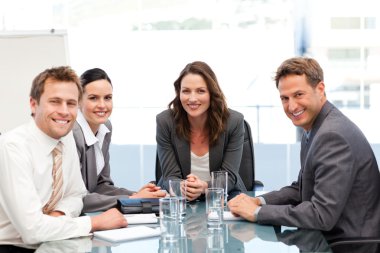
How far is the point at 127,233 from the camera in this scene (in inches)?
95.7

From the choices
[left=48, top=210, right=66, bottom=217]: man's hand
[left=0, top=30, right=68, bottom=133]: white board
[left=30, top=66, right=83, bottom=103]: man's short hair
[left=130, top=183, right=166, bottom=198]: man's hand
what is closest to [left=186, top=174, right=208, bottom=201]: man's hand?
[left=130, top=183, right=166, bottom=198]: man's hand

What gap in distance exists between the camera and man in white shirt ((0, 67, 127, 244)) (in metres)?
2.38

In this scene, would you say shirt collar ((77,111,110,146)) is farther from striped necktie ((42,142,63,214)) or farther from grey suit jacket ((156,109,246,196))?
striped necktie ((42,142,63,214))

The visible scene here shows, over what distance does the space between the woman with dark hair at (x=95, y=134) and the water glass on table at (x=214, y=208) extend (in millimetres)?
775

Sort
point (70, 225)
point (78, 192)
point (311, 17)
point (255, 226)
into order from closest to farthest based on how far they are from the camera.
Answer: point (70, 225)
point (255, 226)
point (78, 192)
point (311, 17)

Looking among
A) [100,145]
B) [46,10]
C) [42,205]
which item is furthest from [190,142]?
[46,10]

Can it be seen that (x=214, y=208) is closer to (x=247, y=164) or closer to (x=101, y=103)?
(x=101, y=103)

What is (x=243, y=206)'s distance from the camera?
270 cm

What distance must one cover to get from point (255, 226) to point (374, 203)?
51cm

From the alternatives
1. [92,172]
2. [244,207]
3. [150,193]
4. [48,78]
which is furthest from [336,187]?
[92,172]

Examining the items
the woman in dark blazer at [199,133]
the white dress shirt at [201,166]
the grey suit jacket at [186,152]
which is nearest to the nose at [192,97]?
the woman in dark blazer at [199,133]

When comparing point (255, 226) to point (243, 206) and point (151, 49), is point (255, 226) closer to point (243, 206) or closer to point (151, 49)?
point (243, 206)

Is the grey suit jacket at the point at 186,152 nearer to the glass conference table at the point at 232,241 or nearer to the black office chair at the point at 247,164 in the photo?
the black office chair at the point at 247,164

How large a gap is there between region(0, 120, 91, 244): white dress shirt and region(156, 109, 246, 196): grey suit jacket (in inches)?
37.4
